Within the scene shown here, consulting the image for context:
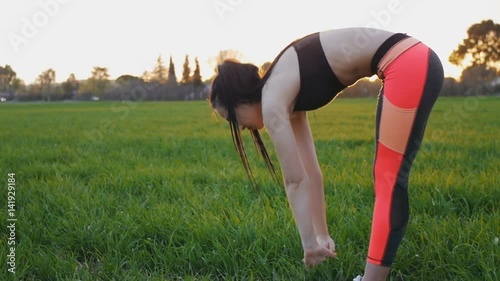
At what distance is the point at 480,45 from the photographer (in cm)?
5325

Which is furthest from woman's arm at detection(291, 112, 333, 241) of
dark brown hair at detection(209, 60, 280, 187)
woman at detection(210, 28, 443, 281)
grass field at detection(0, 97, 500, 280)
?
dark brown hair at detection(209, 60, 280, 187)

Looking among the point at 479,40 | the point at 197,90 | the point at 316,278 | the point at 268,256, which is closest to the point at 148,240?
the point at 268,256

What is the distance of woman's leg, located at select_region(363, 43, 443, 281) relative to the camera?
176cm

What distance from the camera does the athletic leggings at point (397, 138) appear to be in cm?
176

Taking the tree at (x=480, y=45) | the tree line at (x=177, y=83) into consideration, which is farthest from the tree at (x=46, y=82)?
the tree at (x=480, y=45)

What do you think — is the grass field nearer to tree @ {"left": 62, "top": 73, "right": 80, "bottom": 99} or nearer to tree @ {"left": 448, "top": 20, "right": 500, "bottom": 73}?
tree @ {"left": 448, "top": 20, "right": 500, "bottom": 73}

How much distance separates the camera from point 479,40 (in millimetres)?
53656

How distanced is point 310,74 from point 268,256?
1.11 meters

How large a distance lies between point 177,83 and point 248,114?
188 feet

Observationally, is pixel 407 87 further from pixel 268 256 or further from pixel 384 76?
pixel 268 256

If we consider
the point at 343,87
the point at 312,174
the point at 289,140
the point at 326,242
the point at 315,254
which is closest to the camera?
the point at 289,140

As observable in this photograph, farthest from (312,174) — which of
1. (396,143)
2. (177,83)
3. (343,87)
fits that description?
(177,83)

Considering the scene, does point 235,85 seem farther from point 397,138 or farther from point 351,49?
point 397,138

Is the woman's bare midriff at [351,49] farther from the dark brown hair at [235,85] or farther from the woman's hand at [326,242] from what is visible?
the woman's hand at [326,242]
